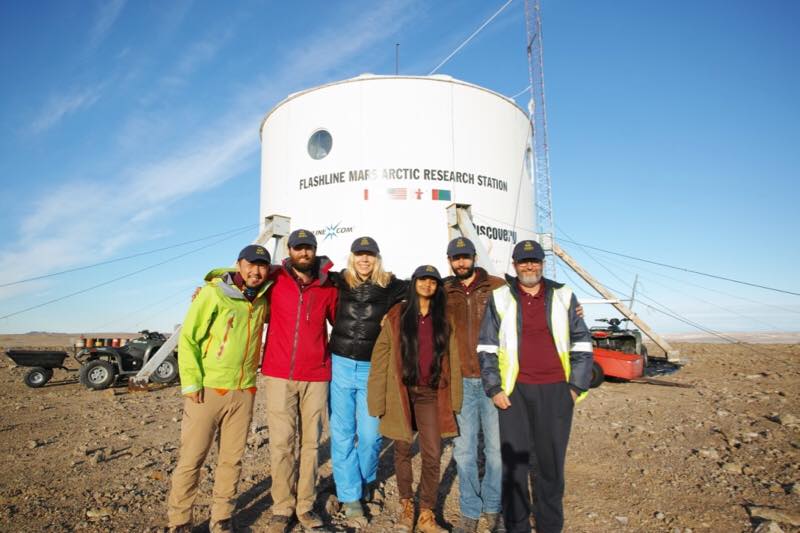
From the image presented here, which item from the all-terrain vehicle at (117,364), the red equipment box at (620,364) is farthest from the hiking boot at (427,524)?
the all-terrain vehicle at (117,364)

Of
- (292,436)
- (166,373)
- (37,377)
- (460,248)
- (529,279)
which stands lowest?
(37,377)

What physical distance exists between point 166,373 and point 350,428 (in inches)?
306

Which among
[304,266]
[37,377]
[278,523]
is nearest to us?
[278,523]

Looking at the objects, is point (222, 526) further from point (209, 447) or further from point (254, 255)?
point (254, 255)

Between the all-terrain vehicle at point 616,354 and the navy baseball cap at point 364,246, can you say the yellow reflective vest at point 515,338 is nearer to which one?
the navy baseball cap at point 364,246

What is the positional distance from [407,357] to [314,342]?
0.74 metres

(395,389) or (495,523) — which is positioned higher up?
(395,389)

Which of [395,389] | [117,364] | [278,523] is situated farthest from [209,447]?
[117,364]

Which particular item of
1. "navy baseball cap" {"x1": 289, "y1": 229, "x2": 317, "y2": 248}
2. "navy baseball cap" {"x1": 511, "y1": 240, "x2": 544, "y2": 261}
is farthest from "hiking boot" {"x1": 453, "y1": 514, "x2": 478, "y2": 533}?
"navy baseball cap" {"x1": 289, "y1": 229, "x2": 317, "y2": 248}

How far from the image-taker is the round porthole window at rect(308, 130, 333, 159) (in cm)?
990

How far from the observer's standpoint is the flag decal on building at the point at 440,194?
9328 millimetres

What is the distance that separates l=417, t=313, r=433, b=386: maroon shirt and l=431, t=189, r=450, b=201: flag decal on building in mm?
6244

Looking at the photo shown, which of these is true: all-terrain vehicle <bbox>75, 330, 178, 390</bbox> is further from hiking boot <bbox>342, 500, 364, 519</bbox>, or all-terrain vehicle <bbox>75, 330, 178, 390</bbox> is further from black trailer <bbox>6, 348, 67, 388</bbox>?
hiking boot <bbox>342, 500, 364, 519</bbox>

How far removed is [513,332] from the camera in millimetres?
3041
